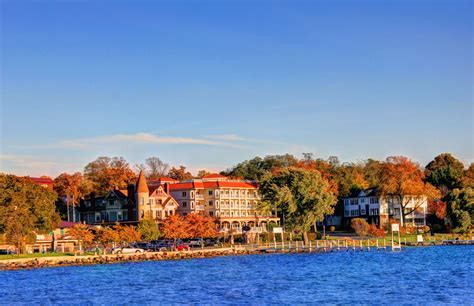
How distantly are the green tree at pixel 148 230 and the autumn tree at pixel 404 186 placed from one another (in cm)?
3884

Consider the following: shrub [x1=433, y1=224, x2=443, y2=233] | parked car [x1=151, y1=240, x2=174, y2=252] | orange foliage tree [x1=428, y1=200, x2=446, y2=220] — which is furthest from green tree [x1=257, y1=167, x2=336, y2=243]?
shrub [x1=433, y1=224, x2=443, y2=233]

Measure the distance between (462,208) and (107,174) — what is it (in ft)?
238

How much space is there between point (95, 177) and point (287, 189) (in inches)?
2464

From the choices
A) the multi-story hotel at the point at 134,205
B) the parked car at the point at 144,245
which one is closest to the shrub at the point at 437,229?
the multi-story hotel at the point at 134,205

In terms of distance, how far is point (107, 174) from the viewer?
144 metres

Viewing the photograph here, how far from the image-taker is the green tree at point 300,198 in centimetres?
9456

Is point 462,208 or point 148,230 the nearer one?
point 462,208

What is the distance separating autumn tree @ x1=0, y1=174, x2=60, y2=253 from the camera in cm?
7994

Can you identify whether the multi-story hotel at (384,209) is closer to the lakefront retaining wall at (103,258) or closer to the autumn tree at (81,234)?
the lakefront retaining wall at (103,258)

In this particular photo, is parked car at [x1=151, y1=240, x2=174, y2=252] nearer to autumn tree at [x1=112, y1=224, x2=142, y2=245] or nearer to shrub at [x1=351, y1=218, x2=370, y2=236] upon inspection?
autumn tree at [x1=112, y1=224, x2=142, y2=245]

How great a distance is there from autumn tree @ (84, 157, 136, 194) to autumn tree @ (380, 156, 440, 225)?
50.4 metres

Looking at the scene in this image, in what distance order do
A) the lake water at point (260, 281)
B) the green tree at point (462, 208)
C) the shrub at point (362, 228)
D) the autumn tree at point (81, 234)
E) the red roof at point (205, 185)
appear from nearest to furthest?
the lake water at point (260, 281), the autumn tree at point (81, 234), the green tree at point (462, 208), the shrub at point (362, 228), the red roof at point (205, 185)

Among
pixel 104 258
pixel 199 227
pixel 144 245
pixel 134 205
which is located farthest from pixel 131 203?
pixel 104 258

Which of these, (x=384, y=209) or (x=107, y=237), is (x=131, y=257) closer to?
(x=107, y=237)
